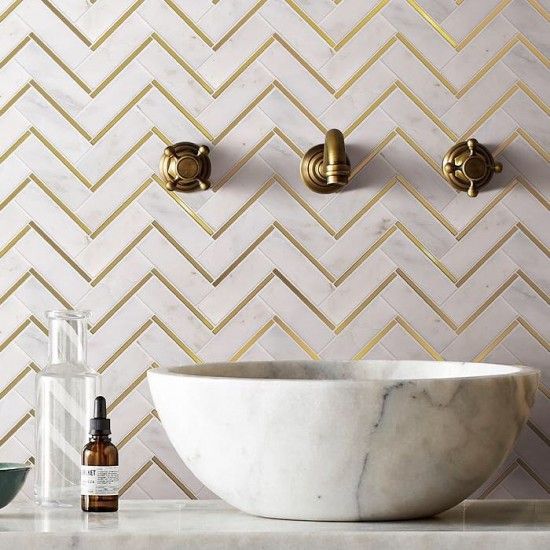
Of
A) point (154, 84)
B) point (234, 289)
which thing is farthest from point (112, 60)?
point (234, 289)

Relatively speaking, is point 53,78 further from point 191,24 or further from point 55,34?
point 191,24

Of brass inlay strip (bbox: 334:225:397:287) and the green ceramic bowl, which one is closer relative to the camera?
the green ceramic bowl

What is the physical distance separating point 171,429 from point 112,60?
73cm

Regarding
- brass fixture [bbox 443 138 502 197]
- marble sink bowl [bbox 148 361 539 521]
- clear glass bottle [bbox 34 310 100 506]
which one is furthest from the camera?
brass fixture [bbox 443 138 502 197]

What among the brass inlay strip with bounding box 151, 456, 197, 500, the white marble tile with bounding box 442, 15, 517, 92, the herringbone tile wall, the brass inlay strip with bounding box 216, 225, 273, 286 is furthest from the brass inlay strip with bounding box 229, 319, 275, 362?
the white marble tile with bounding box 442, 15, 517, 92

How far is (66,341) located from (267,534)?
51cm

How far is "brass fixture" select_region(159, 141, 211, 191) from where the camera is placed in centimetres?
159

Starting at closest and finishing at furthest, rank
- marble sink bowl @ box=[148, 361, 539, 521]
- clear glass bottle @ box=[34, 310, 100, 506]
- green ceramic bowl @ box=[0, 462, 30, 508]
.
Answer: marble sink bowl @ box=[148, 361, 539, 521]
green ceramic bowl @ box=[0, 462, 30, 508]
clear glass bottle @ box=[34, 310, 100, 506]

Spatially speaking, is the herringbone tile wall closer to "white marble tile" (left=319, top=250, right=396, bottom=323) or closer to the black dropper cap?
"white marble tile" (left=319, top=250, right=396, bottom=323)

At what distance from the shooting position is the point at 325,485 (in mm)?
1150

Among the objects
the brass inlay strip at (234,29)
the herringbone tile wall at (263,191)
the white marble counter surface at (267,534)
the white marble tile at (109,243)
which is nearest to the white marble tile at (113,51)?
the herringbone tile wall at (263,191)

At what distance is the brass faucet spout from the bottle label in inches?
22.8

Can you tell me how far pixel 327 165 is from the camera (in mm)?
1518

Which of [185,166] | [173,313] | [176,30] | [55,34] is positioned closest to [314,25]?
[176,30]
